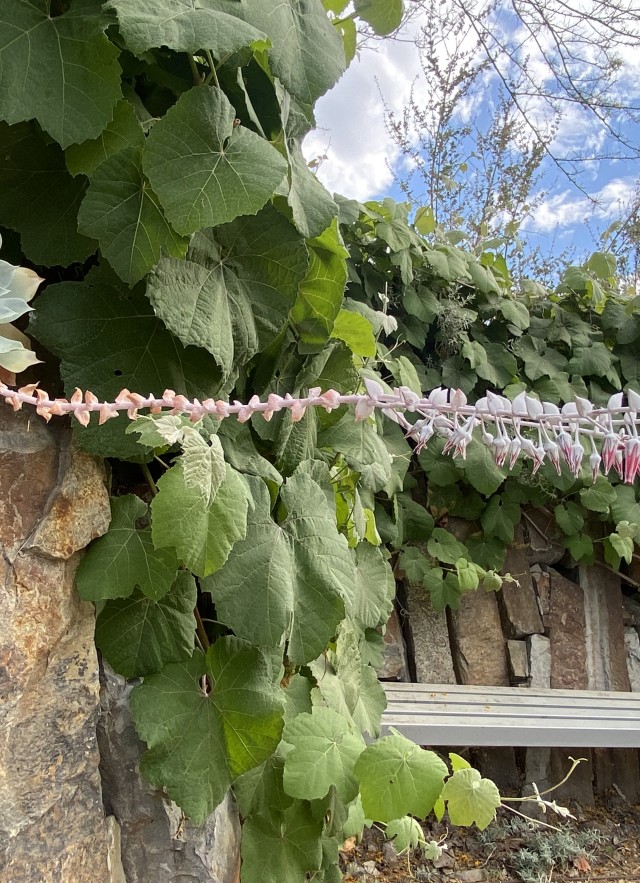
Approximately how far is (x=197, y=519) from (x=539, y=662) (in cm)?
237

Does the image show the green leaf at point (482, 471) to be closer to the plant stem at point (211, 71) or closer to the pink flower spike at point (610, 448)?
the plant stem at point (211, 71)

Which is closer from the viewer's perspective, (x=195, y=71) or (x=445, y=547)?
(x=195, y=71)

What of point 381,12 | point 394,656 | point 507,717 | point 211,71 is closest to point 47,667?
point 211,71

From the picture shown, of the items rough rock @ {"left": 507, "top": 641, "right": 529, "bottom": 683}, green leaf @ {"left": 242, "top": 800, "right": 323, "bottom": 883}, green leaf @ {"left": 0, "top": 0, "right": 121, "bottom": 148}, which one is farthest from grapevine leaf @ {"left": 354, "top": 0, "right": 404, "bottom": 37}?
rough rock @ {"left": 507, "top": 641, "right": 529, "bottom": 683}

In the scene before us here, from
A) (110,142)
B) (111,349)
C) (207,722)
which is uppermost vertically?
(110,142)

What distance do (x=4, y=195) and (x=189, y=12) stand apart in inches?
12.2

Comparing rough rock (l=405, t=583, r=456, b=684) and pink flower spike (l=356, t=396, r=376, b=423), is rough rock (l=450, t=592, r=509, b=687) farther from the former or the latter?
pink flower spike (l=356, t=396, r=376, b=423)

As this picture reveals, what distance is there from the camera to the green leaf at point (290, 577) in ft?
2.87

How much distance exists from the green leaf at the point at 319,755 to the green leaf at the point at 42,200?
815 millimetres

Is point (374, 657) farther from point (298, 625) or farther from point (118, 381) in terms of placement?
point (118, 381)

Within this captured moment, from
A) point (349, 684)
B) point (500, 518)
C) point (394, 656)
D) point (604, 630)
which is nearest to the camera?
point (349, 684)

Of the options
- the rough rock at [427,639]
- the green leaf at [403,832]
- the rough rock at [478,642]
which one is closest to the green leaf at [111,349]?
the green leaf at [403,832]

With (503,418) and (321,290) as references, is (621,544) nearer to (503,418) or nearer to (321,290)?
(321,290)

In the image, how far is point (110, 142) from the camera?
28.9 inches
